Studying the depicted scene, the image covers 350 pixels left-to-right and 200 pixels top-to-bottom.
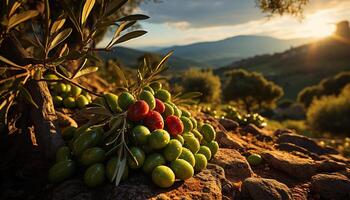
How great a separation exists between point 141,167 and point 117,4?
6.73ft

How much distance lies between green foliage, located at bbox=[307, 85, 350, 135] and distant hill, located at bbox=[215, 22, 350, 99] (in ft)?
250

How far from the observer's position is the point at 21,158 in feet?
17.7

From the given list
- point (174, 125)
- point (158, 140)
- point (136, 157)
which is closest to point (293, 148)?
point (174, 125)

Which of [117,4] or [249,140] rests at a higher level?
[117,4]

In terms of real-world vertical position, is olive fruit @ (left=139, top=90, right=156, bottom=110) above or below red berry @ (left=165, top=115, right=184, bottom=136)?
above

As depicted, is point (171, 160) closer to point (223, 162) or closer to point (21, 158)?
point (223, 162)

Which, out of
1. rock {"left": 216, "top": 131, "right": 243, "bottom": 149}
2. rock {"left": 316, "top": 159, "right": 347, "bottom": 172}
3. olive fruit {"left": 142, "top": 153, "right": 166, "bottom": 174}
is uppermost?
olive fruit {"left": 142, "top": 153, "right": 166, "bottom": 174}

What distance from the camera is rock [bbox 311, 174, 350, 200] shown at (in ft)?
17.4

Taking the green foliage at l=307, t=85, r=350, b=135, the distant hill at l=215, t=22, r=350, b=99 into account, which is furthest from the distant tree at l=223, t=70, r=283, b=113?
the distant hill at l=215, t=22, r=350, b=99

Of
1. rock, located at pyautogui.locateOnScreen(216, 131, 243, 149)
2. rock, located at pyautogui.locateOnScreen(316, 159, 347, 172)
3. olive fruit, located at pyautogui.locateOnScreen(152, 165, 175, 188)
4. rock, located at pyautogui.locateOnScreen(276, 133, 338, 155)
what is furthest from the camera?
rock, located at pyautogui.locateOnScreen(276, 133, 338, 155)

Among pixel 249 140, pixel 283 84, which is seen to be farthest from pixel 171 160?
pixel 283 84

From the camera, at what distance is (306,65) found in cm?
16112

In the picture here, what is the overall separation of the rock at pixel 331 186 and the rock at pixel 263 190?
91cm

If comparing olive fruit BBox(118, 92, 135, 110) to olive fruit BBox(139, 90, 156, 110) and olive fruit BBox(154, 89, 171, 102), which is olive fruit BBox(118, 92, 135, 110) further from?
olive fruit BBox(154, 89, 171, 102)
